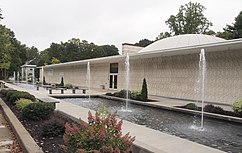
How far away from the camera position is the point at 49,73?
63844mm

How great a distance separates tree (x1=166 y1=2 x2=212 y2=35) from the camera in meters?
56.6

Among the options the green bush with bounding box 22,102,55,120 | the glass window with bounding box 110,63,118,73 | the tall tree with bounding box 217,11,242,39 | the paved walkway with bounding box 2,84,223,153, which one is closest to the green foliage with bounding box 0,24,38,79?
the green bush with bounding box 22,102,55,120

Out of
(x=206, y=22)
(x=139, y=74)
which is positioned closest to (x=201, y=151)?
(x=139, y=74)

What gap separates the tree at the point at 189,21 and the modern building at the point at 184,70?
91.8ft

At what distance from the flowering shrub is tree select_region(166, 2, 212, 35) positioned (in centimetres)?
5539

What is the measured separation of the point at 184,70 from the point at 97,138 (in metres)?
18.4

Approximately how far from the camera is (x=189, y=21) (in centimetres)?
5709

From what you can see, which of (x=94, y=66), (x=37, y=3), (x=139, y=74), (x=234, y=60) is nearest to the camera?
(x=37, y=3)

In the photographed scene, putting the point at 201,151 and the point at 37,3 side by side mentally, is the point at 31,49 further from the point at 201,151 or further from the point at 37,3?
the point at 201,151

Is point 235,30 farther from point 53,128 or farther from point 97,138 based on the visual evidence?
point 97,138

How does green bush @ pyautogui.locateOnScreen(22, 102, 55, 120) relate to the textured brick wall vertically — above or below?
below

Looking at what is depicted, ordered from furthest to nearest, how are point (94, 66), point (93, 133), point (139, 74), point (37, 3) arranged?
point (94, 66), point (139, 74), point (37, 3), point (93, 133)

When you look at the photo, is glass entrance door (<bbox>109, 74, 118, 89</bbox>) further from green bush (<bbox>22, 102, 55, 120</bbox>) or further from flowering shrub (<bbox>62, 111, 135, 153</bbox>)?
flowering shrub (<bbox>62, 111, 135, 153</bbox>)

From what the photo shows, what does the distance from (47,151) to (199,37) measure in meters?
26.6
